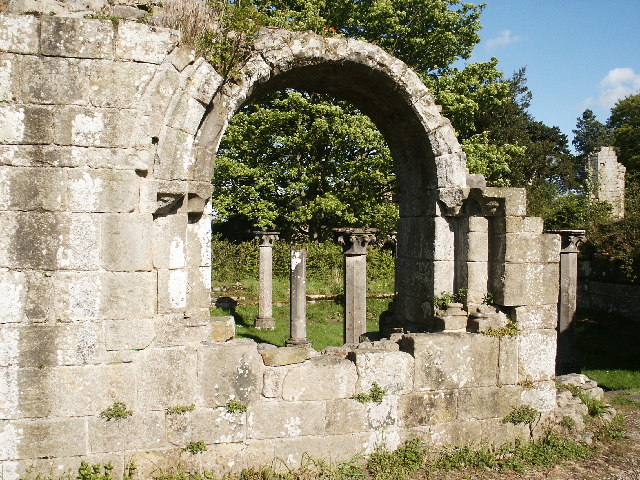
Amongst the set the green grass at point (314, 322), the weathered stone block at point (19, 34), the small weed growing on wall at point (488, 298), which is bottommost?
the green grass at point (314, 322)

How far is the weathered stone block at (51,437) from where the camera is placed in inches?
160

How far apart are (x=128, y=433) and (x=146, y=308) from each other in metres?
0.99

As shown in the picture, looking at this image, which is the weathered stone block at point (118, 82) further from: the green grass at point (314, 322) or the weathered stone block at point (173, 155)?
the green grass at point (314, 322)

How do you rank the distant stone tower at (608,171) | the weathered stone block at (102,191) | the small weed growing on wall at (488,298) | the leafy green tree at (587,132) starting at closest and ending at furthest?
the weathered stone block at (102,191), the small weed growing on wall at (488,298), the distant stone tower at (608,171), the leafy green tree at (587,132)

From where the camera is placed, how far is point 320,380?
475 centimetres

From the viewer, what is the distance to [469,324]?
563 centimetres

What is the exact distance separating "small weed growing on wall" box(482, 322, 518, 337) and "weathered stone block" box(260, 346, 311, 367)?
191cm

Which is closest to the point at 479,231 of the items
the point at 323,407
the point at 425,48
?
the point at 323,407

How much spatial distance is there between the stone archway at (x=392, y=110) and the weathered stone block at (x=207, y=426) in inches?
84.5

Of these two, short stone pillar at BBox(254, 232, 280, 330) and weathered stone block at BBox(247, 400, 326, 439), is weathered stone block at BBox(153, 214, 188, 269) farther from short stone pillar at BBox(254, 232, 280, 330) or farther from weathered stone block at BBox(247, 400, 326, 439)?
short stone pillar at BBox(254, 232, 280, 330)

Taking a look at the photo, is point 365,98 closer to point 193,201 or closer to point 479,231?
point 479,231

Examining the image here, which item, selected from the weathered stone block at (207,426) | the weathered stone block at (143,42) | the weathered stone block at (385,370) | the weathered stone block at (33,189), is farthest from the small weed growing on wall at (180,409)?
the weathered stone block at (143,42)

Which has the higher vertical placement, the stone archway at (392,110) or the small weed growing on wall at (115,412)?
the stone archway at (392,110)

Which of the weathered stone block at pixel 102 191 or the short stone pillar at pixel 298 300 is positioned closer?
the weathered stone block at pixel 102 191
